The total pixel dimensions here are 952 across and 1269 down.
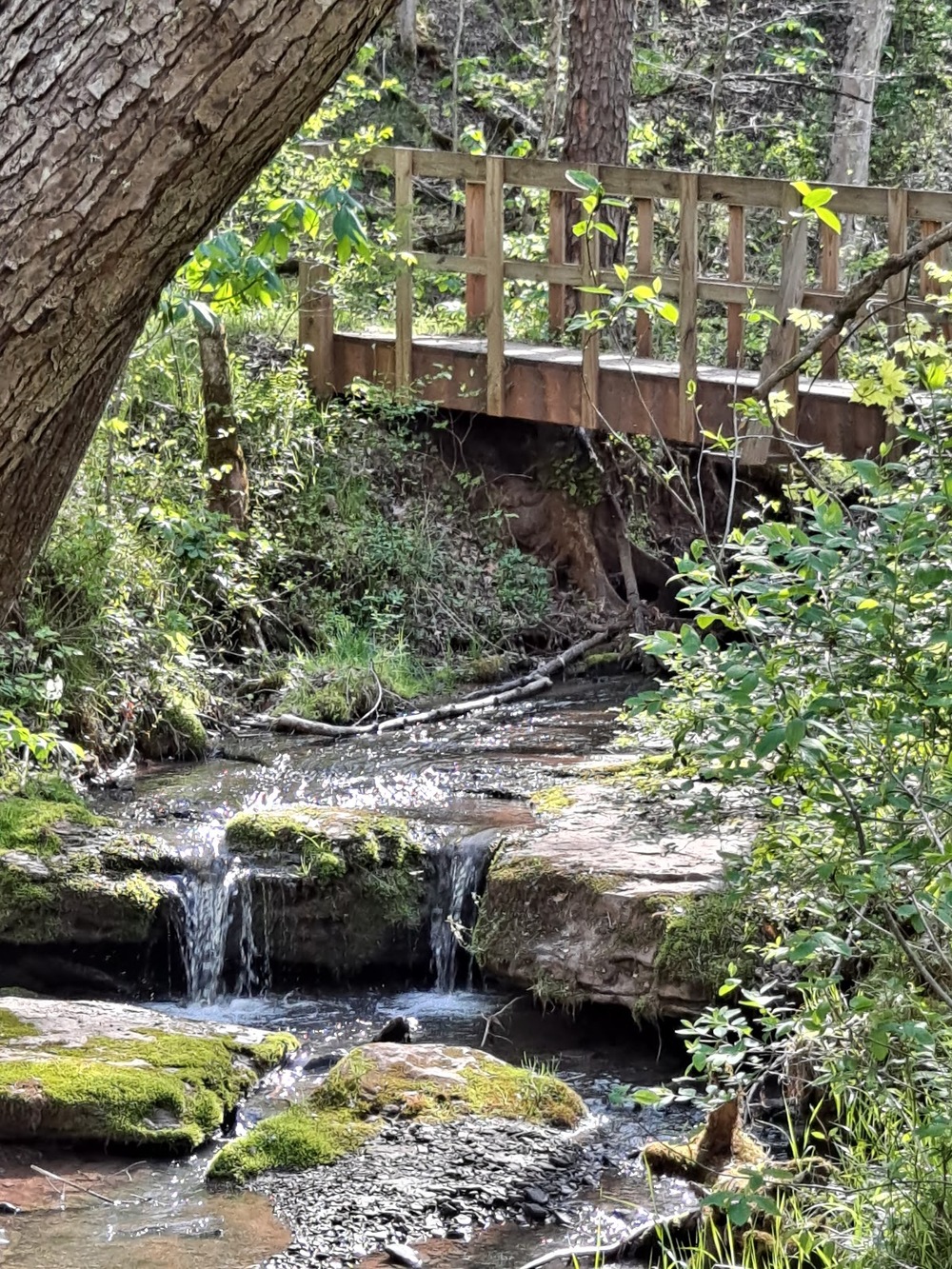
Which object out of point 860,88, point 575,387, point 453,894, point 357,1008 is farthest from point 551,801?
point 860,88

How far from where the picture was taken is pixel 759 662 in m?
3.08

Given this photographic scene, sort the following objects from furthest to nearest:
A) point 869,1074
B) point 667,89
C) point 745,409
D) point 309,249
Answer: point 667,89 < point 309,249 < point 745,409 < point 869,1074

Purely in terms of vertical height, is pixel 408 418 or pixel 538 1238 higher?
pixel 408 418

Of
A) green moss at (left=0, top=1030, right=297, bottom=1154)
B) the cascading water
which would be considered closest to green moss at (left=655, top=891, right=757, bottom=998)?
green moss at (left=0, top=1030, right=297, bottom=1154)

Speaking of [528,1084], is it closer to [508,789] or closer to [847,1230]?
[847,1230]

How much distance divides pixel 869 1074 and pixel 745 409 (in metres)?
1.38

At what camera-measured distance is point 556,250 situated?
1118 centimetres

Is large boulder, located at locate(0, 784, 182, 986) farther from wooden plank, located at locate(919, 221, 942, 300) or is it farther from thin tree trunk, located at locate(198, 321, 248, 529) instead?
wooden plank, located at locate(919, 221, 942, 300)

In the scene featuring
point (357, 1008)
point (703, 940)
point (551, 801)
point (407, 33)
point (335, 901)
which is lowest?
point (357, 1008)

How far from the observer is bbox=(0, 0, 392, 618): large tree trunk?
1547 mm

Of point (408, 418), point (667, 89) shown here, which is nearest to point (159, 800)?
point (408, 418)

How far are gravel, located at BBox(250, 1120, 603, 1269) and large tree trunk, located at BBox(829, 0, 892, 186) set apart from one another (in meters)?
12.5

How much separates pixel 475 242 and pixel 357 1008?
20.7 ft

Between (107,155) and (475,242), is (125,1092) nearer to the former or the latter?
(107,155)
